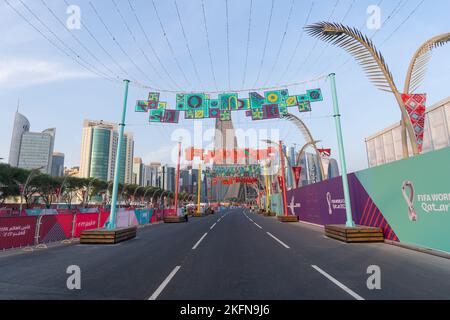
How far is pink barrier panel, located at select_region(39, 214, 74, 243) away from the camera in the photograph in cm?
1250

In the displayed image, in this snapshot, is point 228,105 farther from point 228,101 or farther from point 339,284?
point 339,284

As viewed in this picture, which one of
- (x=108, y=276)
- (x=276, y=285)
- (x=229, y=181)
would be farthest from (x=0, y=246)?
(x=229, y=181)

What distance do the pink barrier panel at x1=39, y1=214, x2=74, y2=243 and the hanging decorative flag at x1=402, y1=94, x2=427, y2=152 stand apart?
59.8ft

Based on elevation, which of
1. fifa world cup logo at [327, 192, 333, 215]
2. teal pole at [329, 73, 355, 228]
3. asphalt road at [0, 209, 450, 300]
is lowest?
asphalt road at [0, 209, 450, 300]

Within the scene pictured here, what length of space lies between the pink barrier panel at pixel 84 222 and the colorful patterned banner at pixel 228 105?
7.80 m

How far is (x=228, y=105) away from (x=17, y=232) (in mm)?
12847

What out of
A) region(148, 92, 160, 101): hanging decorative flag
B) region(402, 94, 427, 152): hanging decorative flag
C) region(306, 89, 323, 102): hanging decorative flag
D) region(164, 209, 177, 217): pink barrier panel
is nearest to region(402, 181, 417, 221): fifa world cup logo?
region(402, 94, 427, 152): hanging decorative flag

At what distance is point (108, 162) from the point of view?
588 ft

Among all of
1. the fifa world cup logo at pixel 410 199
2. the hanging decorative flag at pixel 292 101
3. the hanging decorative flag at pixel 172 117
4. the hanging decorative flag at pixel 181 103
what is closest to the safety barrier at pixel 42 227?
the hanging decorative flag at pixel 172 117

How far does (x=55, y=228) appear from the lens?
1330 cm

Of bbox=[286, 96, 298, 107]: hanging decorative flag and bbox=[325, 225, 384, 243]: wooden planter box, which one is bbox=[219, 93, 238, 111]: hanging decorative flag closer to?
bbox=[286, 96, 298, 107]: hanging decorative flag

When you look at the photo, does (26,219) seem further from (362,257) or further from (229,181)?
(229,181)

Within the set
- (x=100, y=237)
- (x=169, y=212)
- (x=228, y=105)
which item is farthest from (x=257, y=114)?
(x=169, y=212)
